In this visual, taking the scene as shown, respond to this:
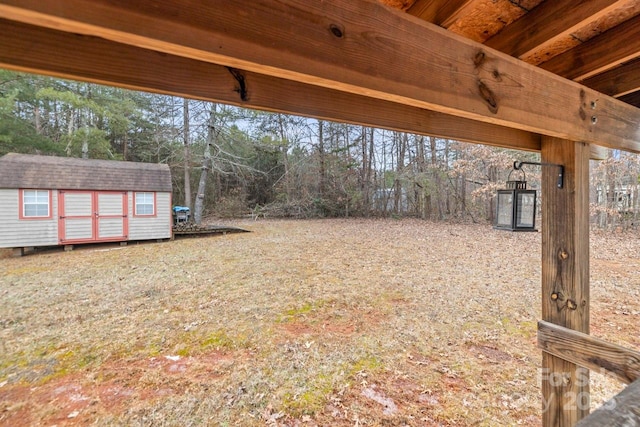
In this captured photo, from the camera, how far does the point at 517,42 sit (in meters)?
1.15

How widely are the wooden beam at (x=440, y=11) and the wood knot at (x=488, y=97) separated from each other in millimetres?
228

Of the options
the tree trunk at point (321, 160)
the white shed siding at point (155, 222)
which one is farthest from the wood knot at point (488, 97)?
the tree trunk at point (321, 160)

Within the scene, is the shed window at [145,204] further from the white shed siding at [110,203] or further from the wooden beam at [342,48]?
the wooden beam at [342,48]

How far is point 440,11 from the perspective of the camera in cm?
98

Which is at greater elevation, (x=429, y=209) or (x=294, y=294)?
(x=429, y=209)

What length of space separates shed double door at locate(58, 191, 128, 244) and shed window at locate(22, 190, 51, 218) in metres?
0.24

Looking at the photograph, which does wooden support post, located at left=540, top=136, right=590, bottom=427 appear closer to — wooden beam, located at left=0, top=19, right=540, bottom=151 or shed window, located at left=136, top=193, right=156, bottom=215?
wooden beam, located at left=0, top=19, right=540, bottom=151

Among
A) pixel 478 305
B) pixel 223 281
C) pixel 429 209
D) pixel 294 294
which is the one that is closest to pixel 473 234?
pixel 429 209

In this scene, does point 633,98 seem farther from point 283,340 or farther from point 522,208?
point 283,340

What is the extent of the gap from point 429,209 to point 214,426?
45.1ft

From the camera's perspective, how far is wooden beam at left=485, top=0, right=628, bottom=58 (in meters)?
0.96

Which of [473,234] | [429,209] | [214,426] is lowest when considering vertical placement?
[214,426]

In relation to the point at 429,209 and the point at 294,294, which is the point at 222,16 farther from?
the point at 429,209

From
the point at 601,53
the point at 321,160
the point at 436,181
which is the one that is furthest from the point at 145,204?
the point at 436,181
